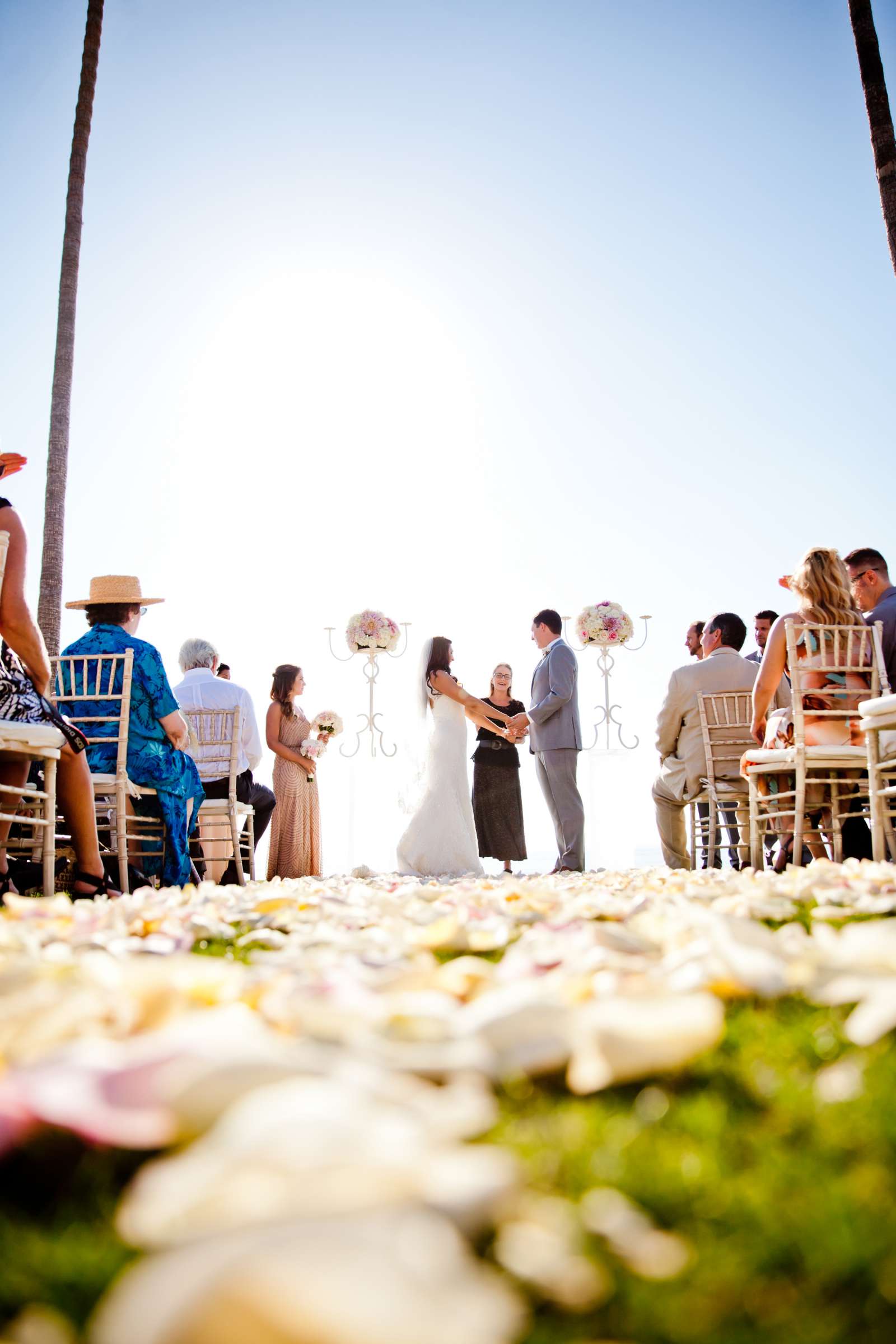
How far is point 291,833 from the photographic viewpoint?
27.0 feet

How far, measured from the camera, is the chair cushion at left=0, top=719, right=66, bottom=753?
3.20 meters

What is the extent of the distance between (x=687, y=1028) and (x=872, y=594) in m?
5.45

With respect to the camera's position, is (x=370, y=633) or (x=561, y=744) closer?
(x=561, y=744)

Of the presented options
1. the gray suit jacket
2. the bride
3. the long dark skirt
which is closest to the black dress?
the long dark skirt

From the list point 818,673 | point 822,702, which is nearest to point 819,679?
point 818,673

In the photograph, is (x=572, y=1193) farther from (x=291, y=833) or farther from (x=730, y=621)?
(x=291, y=833)

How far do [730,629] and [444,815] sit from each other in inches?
111

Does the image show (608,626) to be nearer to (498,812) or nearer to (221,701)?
(498,812)

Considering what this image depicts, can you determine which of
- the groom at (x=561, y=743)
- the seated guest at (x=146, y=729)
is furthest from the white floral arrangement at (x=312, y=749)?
the seated guest at (x=146, y=729)

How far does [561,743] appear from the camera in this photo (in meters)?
7.48

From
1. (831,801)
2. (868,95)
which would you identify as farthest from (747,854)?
(868,95)

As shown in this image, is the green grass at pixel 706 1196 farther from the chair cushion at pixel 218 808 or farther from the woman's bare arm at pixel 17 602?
the chair cushion at pixel 218 808

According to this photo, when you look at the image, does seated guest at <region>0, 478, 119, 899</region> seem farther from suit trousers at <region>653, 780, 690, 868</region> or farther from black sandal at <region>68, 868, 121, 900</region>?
suit trousers at <region>653, 780, 690, 868</region>

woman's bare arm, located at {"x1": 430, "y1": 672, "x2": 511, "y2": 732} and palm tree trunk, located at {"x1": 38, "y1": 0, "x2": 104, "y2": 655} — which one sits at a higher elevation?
palm tree trunk, located at {"x1": 38, "y1": 0, "x2": 104, "y2": 655}
